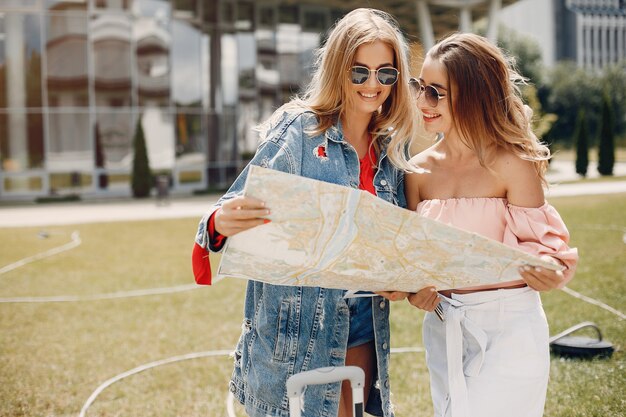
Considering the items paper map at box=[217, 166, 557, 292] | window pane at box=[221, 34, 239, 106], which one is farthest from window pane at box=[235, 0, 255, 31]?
paper map at box=[217, 166, 557, 292]

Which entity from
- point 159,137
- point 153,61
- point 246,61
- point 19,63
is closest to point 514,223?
point 159,137

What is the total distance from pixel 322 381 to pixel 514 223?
899mm

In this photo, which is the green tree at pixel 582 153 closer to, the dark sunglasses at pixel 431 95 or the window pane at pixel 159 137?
the window pane at pixel 159 137

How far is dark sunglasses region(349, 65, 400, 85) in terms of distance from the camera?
8.06 feet

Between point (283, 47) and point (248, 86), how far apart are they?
280 cm

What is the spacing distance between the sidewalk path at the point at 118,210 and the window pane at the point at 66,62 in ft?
14.0

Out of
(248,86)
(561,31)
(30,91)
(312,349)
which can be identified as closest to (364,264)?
(312,349)

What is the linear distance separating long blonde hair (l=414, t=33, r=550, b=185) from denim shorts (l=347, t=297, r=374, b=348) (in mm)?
718

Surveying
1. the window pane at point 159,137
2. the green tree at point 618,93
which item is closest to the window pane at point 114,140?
the window pane at point 159,137

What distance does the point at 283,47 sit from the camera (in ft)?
94.1

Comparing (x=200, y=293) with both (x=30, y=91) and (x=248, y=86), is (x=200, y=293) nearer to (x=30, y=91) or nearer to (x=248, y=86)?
(x=30, y=91)

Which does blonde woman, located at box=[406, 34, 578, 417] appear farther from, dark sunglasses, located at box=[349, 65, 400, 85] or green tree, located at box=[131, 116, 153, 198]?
green tree, located at box=[131, 116, 153, 198]

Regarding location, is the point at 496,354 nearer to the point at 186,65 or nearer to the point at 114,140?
the point at 114,140

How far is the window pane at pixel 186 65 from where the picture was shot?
25219 mm
